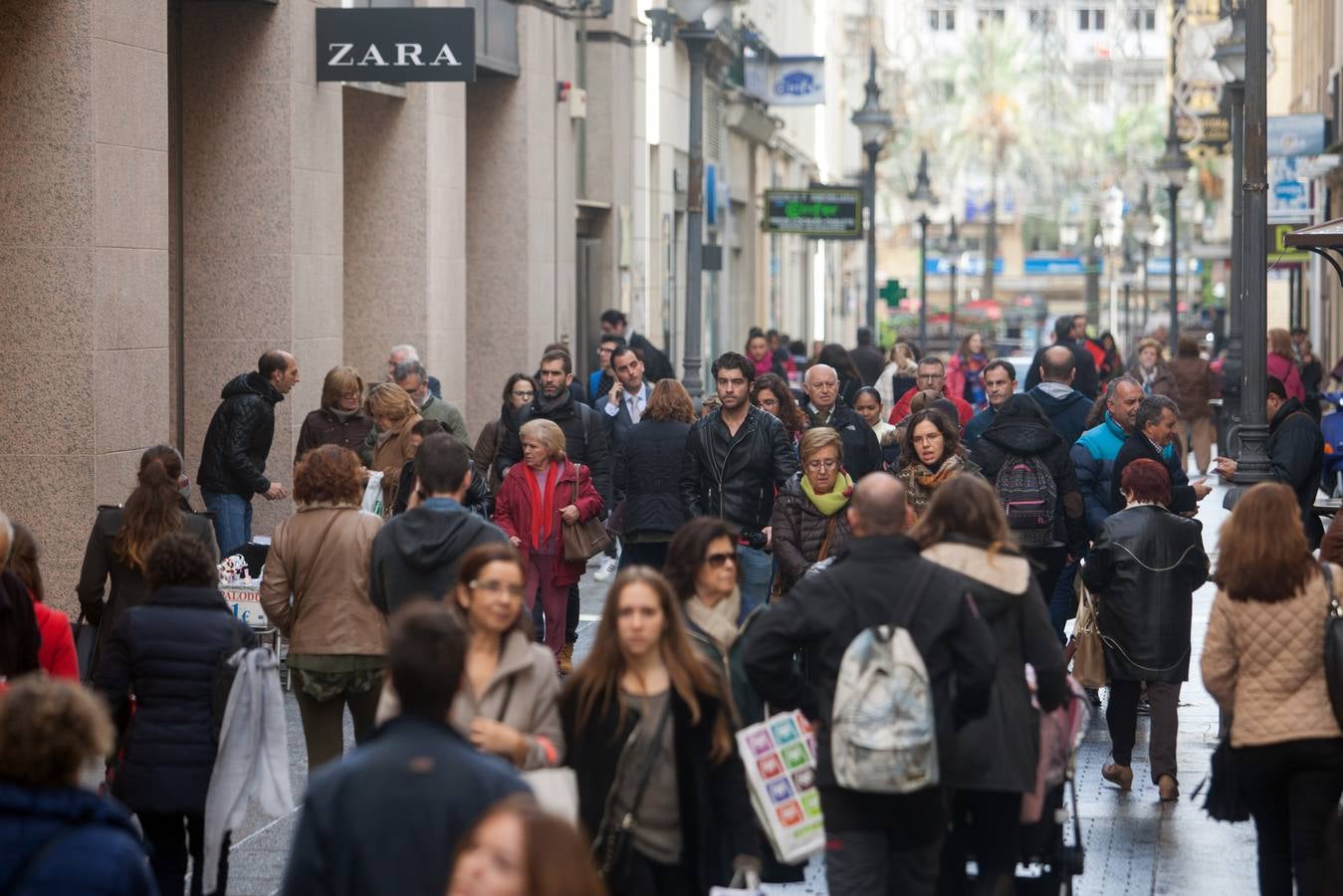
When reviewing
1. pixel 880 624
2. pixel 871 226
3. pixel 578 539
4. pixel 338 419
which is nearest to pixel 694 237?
pixel 338 419

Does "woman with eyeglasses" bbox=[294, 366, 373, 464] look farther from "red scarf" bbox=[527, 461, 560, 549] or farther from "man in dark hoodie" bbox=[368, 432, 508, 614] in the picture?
"man in dark hoodie" bbox=[368, 432, 508, 614]

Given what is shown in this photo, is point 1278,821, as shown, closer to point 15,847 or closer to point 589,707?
point 589,707

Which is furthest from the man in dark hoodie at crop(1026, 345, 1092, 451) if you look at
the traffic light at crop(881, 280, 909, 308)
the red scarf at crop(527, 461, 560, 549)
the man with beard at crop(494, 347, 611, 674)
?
the traffic light at crop(881, 280, 909, 308)

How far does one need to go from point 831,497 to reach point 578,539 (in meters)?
2.05

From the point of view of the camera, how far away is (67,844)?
4590mm

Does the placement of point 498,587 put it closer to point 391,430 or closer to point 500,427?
point 391,430

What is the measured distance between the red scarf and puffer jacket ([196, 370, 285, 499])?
2.08 metres

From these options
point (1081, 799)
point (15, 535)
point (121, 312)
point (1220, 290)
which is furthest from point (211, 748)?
point (1220, 290)

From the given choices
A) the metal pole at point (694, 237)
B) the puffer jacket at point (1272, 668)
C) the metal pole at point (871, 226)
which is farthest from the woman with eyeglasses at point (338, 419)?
the metal pole at point (871, 226)

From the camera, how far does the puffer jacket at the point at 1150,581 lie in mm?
10062

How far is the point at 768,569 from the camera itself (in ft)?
39.1

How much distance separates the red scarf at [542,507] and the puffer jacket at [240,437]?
2.08m

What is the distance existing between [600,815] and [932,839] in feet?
3.58

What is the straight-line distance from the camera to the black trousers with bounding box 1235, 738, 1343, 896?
23.6ft
